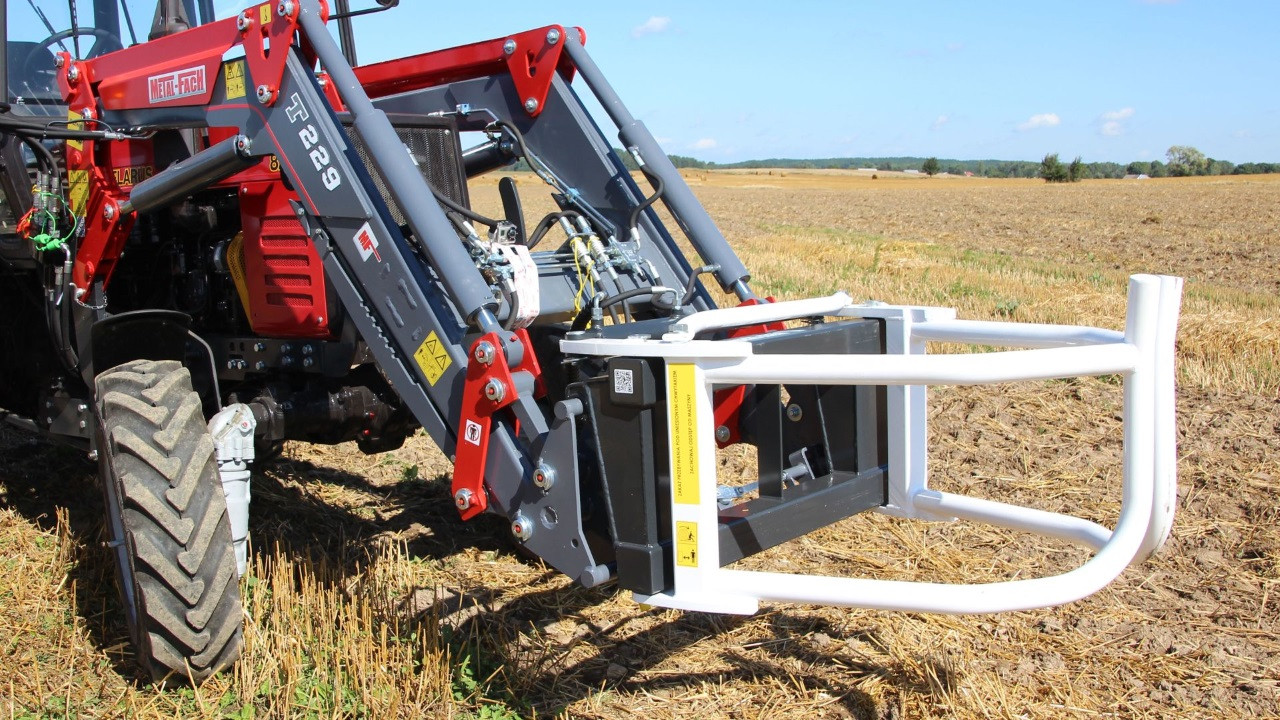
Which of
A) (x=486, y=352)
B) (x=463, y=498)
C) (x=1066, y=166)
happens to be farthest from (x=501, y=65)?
(x=1066, y=166)

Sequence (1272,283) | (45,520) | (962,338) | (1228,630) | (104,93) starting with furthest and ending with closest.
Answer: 1. (1272,283)
2. (45,520)
3. (104,93)
4. (1228,630)
5. (962,338)

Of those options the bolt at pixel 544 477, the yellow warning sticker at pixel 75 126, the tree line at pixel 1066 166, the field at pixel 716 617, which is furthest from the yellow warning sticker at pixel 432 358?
the tree line at pixel 1066 166

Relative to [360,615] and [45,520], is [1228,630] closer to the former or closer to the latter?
[360,615]

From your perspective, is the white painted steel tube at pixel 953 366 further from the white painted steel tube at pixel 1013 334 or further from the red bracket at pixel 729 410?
the red bracket at pixel 729 410

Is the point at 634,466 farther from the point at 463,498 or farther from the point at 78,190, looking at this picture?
the point at 78,190

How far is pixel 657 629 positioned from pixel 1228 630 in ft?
6.49

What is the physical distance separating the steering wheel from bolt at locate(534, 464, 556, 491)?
3316 millimetres

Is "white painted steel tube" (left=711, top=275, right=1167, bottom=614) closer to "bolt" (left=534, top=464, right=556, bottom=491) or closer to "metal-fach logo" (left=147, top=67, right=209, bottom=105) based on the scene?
"bolt" (left=534, top=464, right=556, bottom=491)

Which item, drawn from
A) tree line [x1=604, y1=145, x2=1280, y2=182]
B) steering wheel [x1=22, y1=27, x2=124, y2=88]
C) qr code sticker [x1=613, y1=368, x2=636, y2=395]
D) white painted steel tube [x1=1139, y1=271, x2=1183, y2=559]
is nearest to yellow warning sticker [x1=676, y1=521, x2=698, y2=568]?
qr code sticker [x1=613, y1=368, x2=636, y2=395]

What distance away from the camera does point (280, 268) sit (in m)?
3.99

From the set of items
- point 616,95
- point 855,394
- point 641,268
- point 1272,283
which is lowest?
point 1272,283

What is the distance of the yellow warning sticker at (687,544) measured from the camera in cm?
266

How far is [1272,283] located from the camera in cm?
1364

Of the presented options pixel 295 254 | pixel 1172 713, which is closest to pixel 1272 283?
pixel 1172 713
